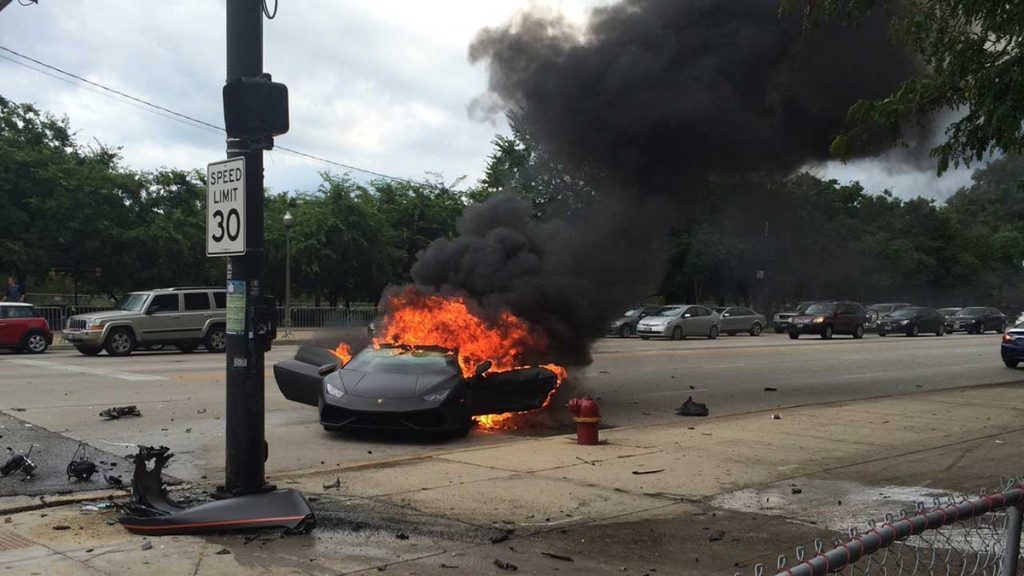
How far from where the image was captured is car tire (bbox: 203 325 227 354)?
22.2m

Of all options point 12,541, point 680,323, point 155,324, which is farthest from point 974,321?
point 12,541

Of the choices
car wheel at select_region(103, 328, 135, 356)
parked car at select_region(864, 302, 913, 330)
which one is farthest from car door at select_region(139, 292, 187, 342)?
parked car at select_region(864, 302, 913, 330)

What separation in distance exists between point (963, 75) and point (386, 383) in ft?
20.8

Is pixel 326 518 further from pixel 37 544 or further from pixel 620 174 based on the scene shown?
pixel 620 174

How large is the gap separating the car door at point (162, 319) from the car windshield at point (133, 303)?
22 cm

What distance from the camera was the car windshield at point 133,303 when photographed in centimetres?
2144

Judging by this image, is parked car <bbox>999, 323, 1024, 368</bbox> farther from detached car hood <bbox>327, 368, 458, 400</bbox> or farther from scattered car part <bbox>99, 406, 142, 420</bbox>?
scattered car part <bbox>99, 406, 142, 420</bbox>

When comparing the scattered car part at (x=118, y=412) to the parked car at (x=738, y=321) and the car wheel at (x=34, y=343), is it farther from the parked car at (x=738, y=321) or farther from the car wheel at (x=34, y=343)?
the parked car at (x=738, y=321)

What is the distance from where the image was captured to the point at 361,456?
8844 mm

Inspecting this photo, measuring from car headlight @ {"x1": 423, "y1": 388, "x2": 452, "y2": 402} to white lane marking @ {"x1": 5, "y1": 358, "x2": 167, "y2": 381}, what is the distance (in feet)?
25.4

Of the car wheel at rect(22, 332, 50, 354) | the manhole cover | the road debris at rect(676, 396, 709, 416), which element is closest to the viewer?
the manhole cover

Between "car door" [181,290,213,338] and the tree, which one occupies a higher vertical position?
the tree

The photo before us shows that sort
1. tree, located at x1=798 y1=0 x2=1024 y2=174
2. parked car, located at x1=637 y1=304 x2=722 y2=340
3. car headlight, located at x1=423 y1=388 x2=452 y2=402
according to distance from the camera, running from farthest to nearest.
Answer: parked car, located at x1=637 y1=304 x2=722 y2=340 → car headlight, located at x1=423 y1=388 x2=452 y2=402 → tree, located at x1=798 y1=0 x2=1024 y2=174

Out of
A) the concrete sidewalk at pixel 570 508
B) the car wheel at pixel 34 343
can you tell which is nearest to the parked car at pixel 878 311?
the concrete sidewalk at pixel 570 508
